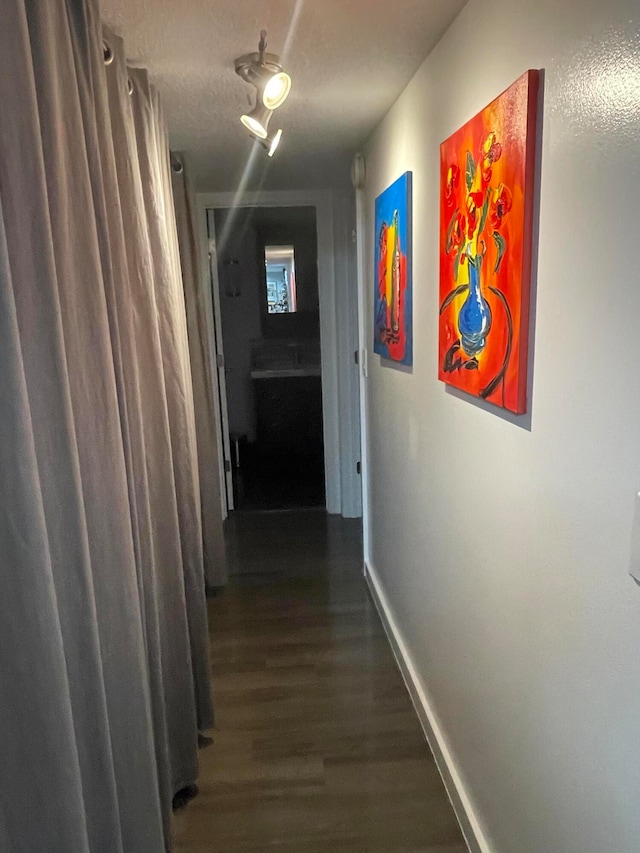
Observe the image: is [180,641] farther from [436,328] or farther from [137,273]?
[436,328]

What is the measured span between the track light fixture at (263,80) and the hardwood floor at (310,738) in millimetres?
1905

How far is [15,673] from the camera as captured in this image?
793 millimetres

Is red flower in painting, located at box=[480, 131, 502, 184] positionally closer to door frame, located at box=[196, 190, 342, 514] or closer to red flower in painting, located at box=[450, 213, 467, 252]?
A: red flower in painting, located at box=[450, 213, 467, 252]

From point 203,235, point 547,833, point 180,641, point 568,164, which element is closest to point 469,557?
point 547,833

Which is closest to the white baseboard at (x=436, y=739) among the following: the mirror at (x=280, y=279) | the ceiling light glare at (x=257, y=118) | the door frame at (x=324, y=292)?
the door frame at (x=324, y=292)

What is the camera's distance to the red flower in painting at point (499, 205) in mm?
1197

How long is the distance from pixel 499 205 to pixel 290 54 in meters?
0.81

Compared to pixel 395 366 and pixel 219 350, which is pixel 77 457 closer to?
pixel 395 366

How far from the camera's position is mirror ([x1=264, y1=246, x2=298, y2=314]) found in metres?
5.27

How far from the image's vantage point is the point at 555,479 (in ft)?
3.59

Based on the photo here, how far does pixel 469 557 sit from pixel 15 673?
1112 millimetres

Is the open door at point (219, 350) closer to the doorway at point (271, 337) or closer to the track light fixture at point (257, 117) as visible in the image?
the doorway at point (271, 337)

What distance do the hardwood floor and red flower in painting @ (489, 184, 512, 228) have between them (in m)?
1.58

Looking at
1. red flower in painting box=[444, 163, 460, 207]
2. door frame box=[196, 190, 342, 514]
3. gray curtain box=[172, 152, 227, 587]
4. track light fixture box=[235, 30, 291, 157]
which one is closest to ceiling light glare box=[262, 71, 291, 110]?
track light fixture box=[235, 30, 291, 157]
